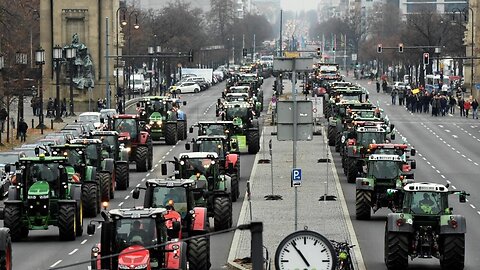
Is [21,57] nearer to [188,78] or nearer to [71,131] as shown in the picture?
[71,131]

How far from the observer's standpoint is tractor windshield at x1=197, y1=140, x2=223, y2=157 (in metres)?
54.9

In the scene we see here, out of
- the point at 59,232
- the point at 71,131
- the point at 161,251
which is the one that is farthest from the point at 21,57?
the point at 161,251

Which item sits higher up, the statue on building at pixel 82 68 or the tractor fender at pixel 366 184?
the statue on building at pixel 82 68

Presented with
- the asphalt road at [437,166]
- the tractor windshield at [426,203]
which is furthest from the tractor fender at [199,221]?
the tractor windshield at [426,203]

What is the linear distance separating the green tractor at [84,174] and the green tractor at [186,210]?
1027 centimetres

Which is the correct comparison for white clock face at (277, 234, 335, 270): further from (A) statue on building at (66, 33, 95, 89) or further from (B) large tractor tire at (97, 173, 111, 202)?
(A) statue on building at (66, 33, 95, 89)

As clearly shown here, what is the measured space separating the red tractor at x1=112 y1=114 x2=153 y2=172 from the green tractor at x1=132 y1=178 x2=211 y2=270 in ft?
95.8

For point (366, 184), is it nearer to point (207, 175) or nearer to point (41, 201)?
point (207, 175)

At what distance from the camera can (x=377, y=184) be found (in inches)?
1884

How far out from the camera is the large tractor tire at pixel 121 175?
5766cm

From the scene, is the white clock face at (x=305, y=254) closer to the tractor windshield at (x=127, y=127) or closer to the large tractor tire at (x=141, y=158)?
the large tractor tire at (x=141, y=158)

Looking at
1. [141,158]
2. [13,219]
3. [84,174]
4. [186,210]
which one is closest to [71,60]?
[141,158]

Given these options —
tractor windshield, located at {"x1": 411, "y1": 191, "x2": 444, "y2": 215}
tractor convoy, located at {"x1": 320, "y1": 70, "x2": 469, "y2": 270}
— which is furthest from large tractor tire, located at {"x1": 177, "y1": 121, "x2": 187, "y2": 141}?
tractor windshield, located at {"x1": 411, "y1": 191, "x2": 444, "y2": 215}

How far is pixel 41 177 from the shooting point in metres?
42.0
